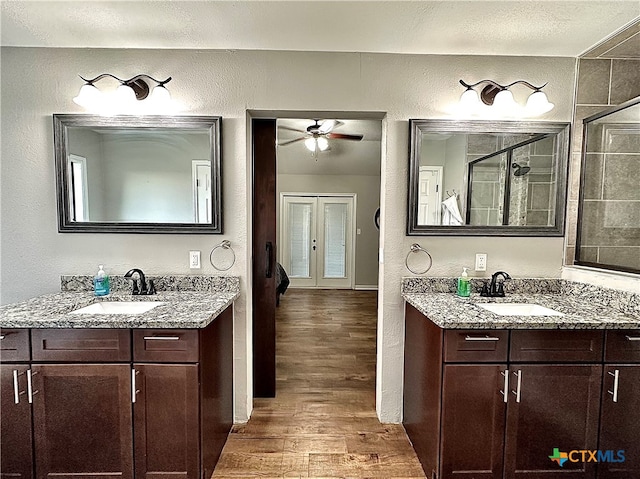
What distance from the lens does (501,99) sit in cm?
203

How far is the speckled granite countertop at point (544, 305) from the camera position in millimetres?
1582

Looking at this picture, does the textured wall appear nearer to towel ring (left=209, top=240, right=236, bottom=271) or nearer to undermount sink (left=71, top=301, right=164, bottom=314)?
towel ring (left=209, top=240, right=236, bottom=271)

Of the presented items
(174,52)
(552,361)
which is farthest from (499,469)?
(174,52)

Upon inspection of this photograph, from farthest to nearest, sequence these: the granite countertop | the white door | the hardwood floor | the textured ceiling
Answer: the white door < the hardwood floor < the textured ceiling < the granite countertop

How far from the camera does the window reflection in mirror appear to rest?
6.44 feet

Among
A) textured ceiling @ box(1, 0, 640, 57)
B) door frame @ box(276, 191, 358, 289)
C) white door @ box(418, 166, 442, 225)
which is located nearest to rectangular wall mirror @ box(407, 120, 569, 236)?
white door @ box(418, 166, 442, 225)

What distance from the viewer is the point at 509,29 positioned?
1.85 m

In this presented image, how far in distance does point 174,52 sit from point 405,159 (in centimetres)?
166

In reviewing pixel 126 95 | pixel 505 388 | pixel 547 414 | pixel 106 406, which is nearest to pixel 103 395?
pixel 106 406

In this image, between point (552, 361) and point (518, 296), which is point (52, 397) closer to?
point (552, 361)

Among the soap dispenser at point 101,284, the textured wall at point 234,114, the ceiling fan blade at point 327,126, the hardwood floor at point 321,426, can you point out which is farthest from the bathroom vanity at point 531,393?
the ceiling fan blade at point 327,126

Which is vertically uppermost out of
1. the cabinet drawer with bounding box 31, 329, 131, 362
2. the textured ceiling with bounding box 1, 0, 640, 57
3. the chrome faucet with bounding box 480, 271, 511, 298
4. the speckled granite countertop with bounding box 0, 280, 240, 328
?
the textured ceiling with bounding box 1, 0, 640, 57

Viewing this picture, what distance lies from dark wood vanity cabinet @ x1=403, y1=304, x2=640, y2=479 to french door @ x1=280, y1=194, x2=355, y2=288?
5160 millimetres

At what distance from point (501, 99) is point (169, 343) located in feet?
7.73
